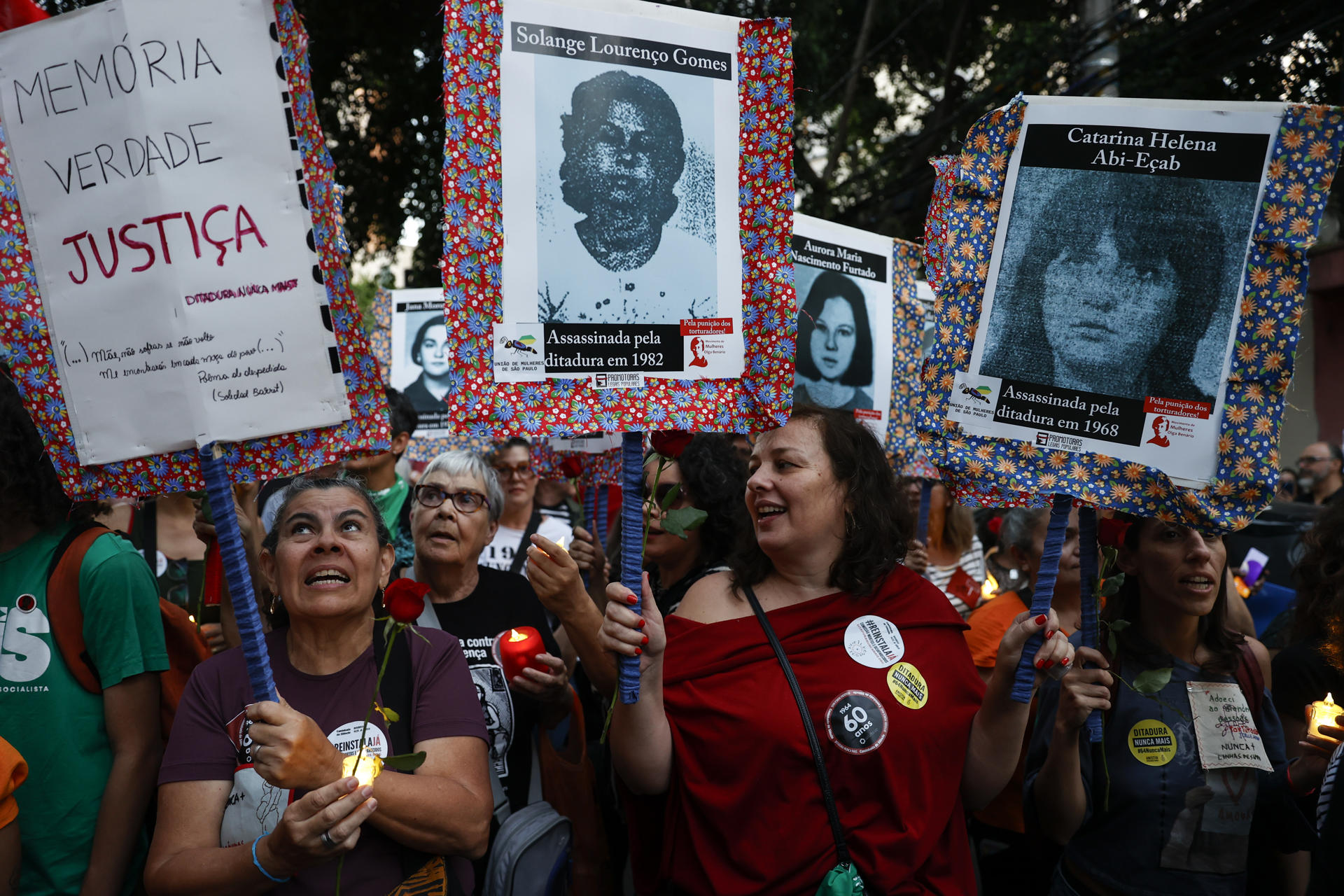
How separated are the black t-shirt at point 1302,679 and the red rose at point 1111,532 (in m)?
0.95

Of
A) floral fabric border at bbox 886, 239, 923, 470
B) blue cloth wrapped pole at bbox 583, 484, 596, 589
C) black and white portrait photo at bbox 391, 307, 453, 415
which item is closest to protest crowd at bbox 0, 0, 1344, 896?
blue cloth wrapped pole at bbox 583, 484, 596, 589

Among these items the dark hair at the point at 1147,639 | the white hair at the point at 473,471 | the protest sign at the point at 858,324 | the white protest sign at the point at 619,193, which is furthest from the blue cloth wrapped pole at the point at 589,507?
the dark hair at the point at 1147,639

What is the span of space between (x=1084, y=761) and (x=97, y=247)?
284 cm

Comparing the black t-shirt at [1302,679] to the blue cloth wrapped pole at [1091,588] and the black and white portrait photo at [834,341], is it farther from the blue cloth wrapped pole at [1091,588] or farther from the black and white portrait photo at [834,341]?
the black and white portrait photo at [834,341]

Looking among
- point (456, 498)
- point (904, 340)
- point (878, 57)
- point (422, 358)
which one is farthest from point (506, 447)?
point (878, 57)

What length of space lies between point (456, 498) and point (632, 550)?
4.84ft

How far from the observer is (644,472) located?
2.73 metres

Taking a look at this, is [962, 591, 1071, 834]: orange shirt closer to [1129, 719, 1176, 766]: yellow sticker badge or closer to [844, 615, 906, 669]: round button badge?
[1129, 719, 1176, 766]: yellow sticker badge

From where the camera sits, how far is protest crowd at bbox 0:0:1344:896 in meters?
2.16

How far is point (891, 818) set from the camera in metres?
2.58

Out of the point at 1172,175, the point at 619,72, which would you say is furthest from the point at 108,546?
the point at 1172,175

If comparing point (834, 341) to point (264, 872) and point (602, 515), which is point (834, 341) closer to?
point (602, 515)

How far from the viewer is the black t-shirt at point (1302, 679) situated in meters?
3.10

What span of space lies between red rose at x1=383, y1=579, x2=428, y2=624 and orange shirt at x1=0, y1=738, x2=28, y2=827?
3.22 ft
